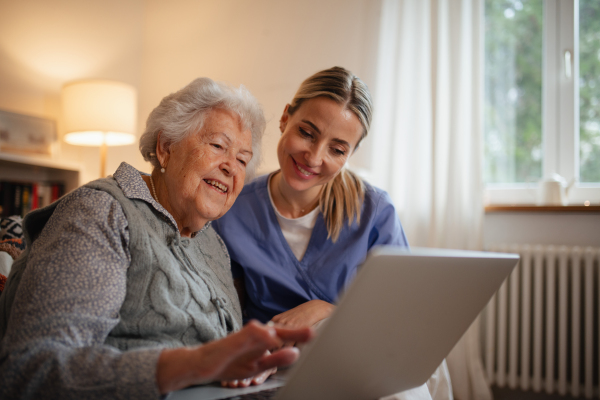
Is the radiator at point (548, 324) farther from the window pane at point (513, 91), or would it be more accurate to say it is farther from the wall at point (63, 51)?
the wall at point (63, 51)

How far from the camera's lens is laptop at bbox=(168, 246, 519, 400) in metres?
0.57

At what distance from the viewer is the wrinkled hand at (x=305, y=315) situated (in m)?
1.16

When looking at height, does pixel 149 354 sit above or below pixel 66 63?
below

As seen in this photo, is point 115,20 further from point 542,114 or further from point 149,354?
point 149,354

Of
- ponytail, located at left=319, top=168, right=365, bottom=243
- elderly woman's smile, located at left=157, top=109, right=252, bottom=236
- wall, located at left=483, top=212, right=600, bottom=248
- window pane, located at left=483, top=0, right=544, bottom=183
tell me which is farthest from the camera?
window pane, located at left=483, top=0, right=544, bottom=183

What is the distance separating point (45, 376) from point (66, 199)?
340mm

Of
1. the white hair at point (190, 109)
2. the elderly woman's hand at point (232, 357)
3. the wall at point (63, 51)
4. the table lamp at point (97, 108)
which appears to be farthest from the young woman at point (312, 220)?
the wall at point (63, 51)

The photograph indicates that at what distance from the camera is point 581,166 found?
93.0 inches

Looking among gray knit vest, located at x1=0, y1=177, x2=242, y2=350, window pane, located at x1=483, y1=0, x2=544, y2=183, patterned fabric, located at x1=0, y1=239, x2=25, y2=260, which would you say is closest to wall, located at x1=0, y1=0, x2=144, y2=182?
patterned fabric, located at x1=0, y1=239, x2=25, y2=260

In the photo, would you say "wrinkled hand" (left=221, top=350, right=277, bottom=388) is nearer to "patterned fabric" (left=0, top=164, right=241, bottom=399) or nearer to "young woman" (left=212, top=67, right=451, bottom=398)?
"patterned fabric" (left=0, top=164, right=241, bottom=399)

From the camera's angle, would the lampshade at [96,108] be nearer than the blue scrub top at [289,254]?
No

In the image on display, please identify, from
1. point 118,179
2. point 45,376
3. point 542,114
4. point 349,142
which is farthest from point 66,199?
point 542,114

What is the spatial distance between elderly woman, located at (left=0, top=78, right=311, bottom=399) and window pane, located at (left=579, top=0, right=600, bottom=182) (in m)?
1.94

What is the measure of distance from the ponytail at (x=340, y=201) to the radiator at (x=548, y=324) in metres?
1.07
